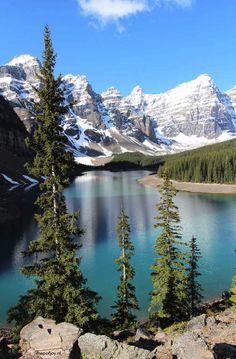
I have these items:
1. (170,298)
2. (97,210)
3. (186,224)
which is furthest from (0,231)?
(170,298)

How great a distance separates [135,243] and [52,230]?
46236mm

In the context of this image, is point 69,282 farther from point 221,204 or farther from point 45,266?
point 221,204

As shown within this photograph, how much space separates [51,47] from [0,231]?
6449cm

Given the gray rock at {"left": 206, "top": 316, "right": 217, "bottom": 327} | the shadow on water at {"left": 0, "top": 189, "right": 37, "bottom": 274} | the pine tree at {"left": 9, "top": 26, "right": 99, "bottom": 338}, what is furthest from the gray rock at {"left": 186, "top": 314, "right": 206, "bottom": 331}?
the shadow on water at {"left": 0, "top": 189, "right": 37, "bottom": 274}

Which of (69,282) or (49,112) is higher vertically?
(49,112)

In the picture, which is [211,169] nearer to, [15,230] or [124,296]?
[15,230]

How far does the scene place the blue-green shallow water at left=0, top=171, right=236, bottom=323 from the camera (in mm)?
47594

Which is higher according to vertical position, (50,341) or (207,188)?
(50,341)

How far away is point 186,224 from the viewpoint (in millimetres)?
84938

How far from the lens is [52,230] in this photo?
2314 cm

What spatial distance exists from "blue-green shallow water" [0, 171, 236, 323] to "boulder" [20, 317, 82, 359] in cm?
2397

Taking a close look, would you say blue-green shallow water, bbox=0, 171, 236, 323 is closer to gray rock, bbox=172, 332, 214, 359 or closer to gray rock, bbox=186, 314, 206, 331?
gray rock, bbox=186, 314, 206, 331

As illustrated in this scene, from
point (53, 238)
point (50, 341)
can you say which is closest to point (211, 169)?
point (53, 238)

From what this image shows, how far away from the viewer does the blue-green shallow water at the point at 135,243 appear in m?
47.6
